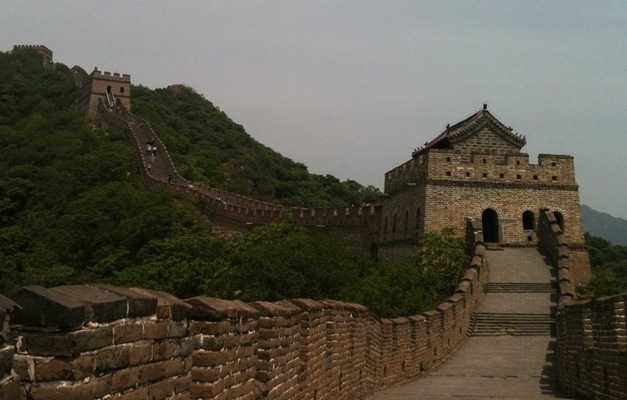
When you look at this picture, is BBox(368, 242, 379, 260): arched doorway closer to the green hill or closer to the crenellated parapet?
the crenellated parapet

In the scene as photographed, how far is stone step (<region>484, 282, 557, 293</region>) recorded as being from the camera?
952 inches

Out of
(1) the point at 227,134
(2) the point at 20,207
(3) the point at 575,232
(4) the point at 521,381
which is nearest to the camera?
(4) the point at 521,381

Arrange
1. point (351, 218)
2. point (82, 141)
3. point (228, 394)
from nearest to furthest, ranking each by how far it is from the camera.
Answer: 1. point (228, 394)
2. point (351, 218)
3. point (82, 141)

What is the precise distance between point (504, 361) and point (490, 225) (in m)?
12.9

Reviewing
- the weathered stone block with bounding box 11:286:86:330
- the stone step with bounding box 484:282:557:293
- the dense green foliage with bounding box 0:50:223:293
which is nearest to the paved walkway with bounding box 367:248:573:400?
the stone step with bounding box 484:282:557:293

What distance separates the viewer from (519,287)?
2456 centimetres

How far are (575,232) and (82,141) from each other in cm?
3979

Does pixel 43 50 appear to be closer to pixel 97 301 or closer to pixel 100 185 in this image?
pixel 100 185

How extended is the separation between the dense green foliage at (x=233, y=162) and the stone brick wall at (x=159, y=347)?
48725 mm

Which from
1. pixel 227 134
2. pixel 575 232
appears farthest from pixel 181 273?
pixel 227 134

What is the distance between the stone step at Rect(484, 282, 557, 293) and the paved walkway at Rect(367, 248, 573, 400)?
28 cm

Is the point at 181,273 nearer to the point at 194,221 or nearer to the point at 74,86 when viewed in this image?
the point at 194,221

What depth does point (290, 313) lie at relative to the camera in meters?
7.41

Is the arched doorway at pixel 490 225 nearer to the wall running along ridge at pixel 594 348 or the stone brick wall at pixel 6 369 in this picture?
the wall running along ridge at pixel 594 348
